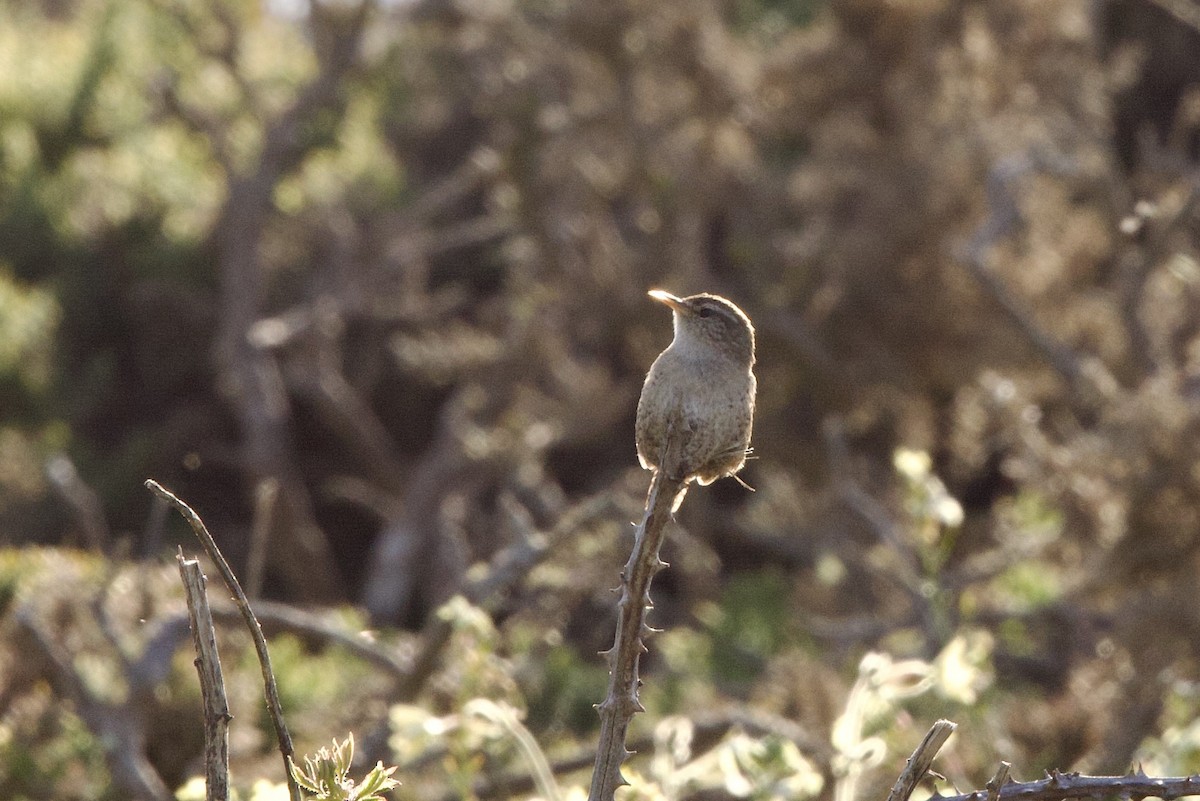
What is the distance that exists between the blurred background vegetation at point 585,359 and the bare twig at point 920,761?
1.28 metres

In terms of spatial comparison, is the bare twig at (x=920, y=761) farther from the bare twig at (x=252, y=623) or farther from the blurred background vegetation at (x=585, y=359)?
the blurred background vegetation at (x=585, y=359)

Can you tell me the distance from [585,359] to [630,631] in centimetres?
525

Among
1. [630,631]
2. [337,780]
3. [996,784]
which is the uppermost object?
[630,631]

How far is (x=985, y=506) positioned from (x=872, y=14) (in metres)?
2.40

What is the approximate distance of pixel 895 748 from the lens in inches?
117

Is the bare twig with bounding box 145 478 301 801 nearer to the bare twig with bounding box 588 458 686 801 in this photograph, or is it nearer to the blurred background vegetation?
the bare twig with bounding box 588 458 686 801

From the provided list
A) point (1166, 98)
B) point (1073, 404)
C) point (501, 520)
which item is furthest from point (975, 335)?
point (1166, 98)

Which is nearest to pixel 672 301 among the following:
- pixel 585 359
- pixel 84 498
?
pixel 84 498

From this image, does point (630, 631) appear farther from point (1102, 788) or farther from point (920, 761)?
point (1102, 788)

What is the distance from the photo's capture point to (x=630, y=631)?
1804mm

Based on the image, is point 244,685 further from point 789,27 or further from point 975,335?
point 789,27

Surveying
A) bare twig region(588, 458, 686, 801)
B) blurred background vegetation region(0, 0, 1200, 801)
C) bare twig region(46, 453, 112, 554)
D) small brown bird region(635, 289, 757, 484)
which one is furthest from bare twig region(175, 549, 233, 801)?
bare twig region(46, 453, 112, 554)

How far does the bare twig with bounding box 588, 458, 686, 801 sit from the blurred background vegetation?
3.73ft

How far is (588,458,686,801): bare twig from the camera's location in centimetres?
178
